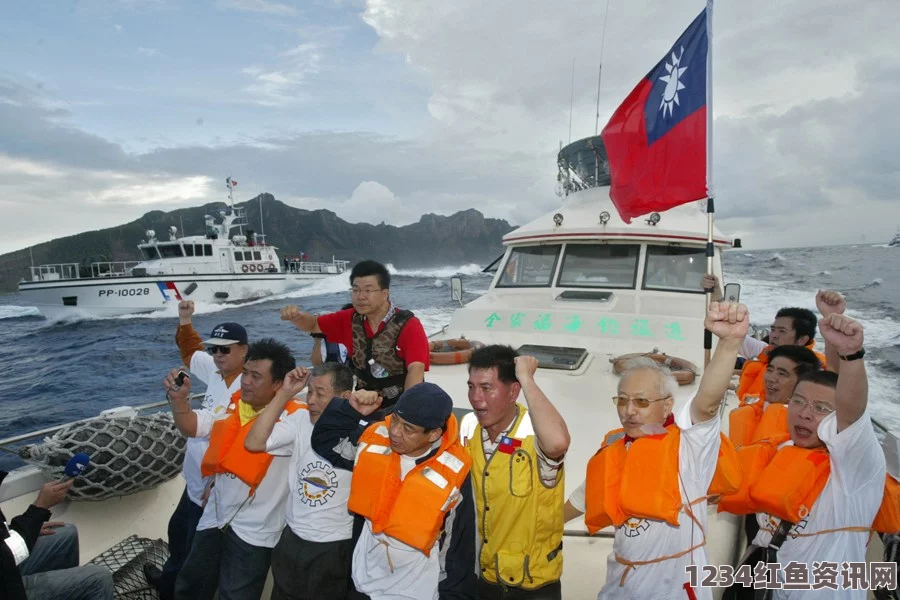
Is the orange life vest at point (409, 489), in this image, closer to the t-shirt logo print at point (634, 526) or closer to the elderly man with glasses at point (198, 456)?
the t-shirt logo print at point (634, 526)

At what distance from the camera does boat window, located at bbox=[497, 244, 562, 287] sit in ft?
22.0

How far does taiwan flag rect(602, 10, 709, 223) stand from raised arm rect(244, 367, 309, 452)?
11.0 ft

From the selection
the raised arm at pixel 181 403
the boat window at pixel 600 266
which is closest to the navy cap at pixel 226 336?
the raised arm at pixel 181 403

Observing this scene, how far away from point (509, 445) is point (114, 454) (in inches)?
112

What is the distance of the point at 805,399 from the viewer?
7.56 ft

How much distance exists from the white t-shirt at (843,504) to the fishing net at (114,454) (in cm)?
374

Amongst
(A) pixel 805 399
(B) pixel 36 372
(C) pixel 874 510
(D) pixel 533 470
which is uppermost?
(A) pixel 805 399

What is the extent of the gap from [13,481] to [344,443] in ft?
8.79

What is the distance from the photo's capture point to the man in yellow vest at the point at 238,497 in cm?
269

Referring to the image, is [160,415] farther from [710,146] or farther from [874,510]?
[710,146]

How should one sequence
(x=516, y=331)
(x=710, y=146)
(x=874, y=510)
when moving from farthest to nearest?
(x=516, y=331), (x=710, y=146), (x=874, y=510)

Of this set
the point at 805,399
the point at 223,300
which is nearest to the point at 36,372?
the point at 223,300

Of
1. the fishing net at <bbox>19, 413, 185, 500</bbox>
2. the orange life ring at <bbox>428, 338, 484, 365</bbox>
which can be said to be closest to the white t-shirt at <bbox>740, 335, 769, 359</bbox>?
the orange life ring at <bbox>428, 338, 484, 365</bbox>

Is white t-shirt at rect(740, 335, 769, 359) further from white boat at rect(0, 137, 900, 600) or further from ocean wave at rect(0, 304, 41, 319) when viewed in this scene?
ocean wave at rect(0, 304, 41, 319)
